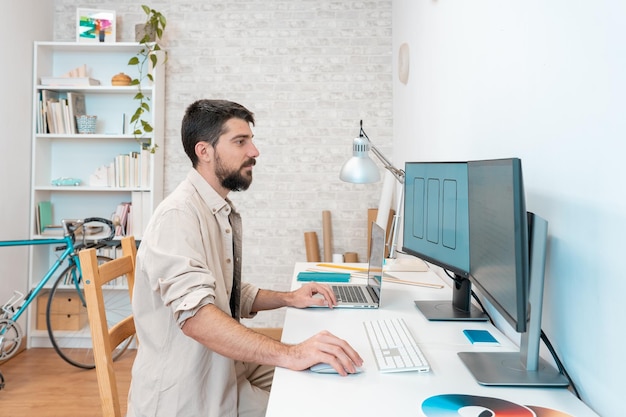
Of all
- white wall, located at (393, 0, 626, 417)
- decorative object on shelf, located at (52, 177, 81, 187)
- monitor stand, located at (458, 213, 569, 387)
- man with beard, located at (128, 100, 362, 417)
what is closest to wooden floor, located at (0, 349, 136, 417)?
decorative object on shelf, located at (52, 177, 81, 187)

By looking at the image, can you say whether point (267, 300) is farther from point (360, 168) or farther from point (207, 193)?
point (360, 168)

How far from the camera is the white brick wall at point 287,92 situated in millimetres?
3799

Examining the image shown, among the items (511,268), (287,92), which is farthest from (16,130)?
(511,268)

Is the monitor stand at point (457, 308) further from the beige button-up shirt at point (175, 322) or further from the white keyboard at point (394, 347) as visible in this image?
the beige button-up shirt at point (175, 322)

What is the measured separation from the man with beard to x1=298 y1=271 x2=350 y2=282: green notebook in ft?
1.30

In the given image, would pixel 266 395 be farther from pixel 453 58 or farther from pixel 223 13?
pixel 223 13

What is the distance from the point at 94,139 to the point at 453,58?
9.18ft

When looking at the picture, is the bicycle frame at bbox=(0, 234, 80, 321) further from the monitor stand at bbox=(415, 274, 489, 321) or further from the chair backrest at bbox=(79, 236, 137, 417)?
the monitor stand at bbox=(415, 274, 489, 321)

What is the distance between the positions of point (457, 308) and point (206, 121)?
1.03 meters

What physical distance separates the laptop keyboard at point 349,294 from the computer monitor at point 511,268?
22.0 inches

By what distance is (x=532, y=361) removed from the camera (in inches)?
44.8

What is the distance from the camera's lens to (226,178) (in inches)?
65.6

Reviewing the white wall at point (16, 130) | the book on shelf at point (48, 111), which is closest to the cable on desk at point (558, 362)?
the white wall at point (16, 130)

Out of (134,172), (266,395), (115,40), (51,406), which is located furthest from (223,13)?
(266,395)
